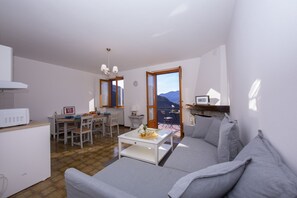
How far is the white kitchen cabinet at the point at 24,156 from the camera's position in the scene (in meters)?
1.55

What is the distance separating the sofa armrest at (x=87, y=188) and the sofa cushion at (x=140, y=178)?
0.43 m

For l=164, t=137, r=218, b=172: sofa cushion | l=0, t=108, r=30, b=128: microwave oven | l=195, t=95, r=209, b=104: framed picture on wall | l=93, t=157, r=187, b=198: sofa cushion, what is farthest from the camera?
l=195, t=95, r=209, b=104: framed picture on wall

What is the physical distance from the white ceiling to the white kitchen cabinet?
1744 mm

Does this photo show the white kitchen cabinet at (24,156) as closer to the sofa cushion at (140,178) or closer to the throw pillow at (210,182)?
the sofa cushion at (140,178)

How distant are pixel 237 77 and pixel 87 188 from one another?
7.58ft

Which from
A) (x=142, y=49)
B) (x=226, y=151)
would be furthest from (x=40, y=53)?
(x=226, y=151)

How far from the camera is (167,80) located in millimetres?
6277

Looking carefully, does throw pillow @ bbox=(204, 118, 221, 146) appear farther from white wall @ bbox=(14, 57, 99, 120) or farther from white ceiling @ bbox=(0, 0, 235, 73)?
white wall @ bbox=(14, 57, 99, 120)

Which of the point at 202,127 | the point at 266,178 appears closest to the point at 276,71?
the point at 266,178

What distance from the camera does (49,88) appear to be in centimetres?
432

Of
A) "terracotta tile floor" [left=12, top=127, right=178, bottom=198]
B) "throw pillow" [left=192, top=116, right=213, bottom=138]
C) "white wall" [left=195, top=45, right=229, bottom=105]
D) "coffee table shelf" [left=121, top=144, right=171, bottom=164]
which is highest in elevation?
"white wall" [left=195, top=45, right=229, bottom=105]

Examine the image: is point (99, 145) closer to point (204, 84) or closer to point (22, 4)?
point (22, 4)

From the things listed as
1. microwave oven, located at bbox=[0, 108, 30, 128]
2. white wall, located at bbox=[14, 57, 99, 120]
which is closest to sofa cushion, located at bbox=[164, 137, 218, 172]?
microwave oven, located at bbox=[0, 108, 30, 128]

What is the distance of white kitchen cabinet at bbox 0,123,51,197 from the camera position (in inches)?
61.1
